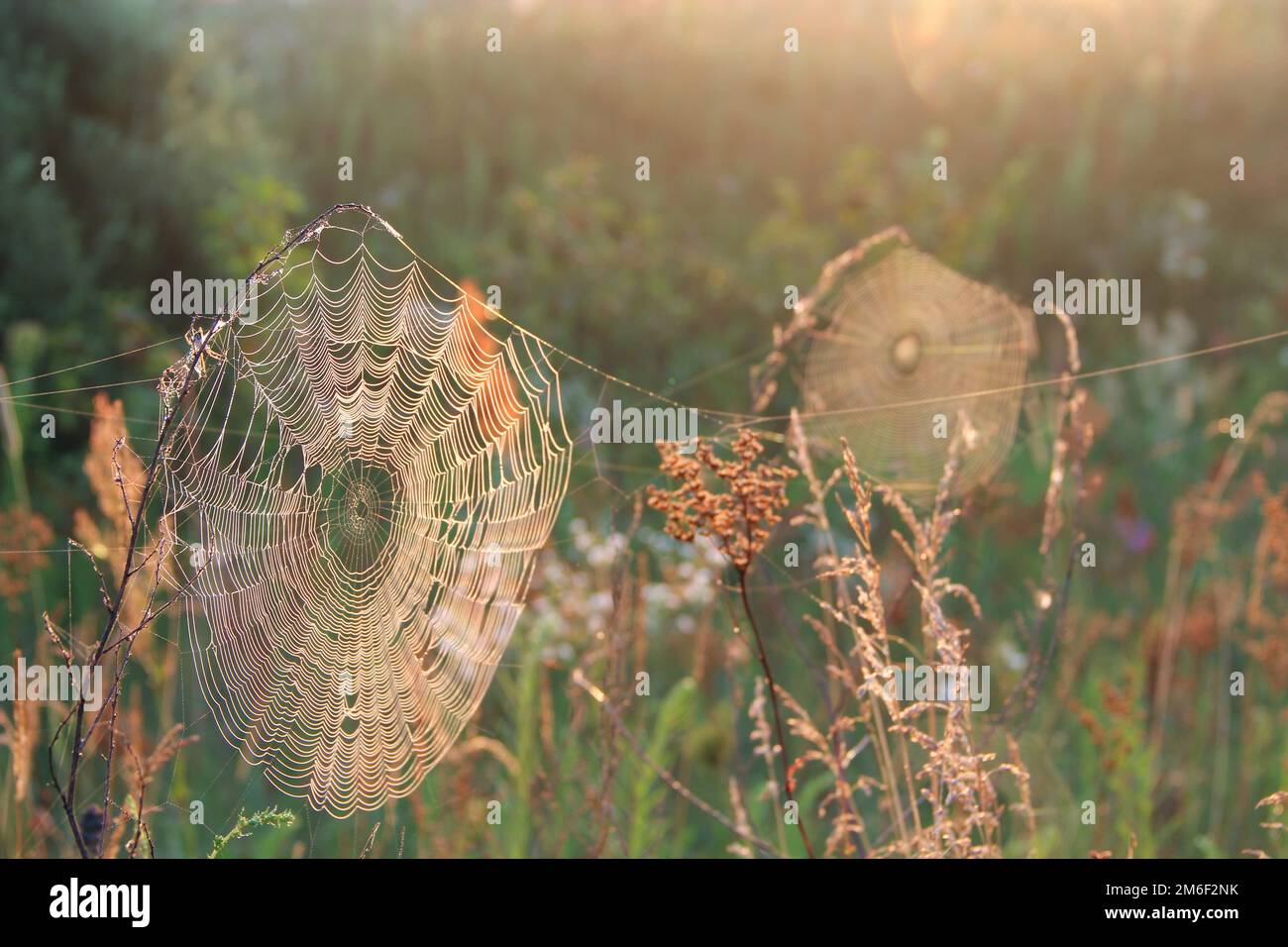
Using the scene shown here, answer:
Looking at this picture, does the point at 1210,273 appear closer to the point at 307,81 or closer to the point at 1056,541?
the point at 1056,541

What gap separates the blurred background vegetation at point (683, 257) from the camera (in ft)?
12.6

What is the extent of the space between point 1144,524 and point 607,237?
404cm

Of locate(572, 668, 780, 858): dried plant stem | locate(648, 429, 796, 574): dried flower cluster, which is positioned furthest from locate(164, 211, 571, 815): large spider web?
locate(648, 429, 796, 574): dried flower cluster

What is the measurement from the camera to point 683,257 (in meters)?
9.08

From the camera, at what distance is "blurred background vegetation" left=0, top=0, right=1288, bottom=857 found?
3.84 metres

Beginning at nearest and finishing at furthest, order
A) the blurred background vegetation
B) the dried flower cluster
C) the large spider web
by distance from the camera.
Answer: the dried flower cluster, the large spider web, the blurred background vegetation

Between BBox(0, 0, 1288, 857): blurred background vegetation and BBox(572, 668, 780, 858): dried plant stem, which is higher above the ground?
BBox(0, 0, 1288, 857): blurred background vegetation

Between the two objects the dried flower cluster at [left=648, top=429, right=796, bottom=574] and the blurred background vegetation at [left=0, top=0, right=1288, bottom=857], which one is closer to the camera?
the dried flower cluster at [left=648, top=429, right=796, bottom=574]

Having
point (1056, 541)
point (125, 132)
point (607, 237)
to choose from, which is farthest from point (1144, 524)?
point (125, 132)

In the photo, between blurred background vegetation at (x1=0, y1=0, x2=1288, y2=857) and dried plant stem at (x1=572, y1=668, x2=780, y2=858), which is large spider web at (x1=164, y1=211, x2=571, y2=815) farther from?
dried plant stem at (x1=572, y1=668, x2=780, y2=858)

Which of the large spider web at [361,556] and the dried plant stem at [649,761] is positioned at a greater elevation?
the large spider web at [361,556]

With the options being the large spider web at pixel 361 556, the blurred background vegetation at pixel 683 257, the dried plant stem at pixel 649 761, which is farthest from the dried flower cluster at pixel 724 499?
the large spider web at pixel 361 556

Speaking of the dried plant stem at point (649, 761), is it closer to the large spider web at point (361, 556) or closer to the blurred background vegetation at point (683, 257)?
the blurred background vegetation at point (683, 257)

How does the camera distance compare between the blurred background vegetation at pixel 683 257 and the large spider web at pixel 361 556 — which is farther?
the blurred background vegetation at pixel 683 257
